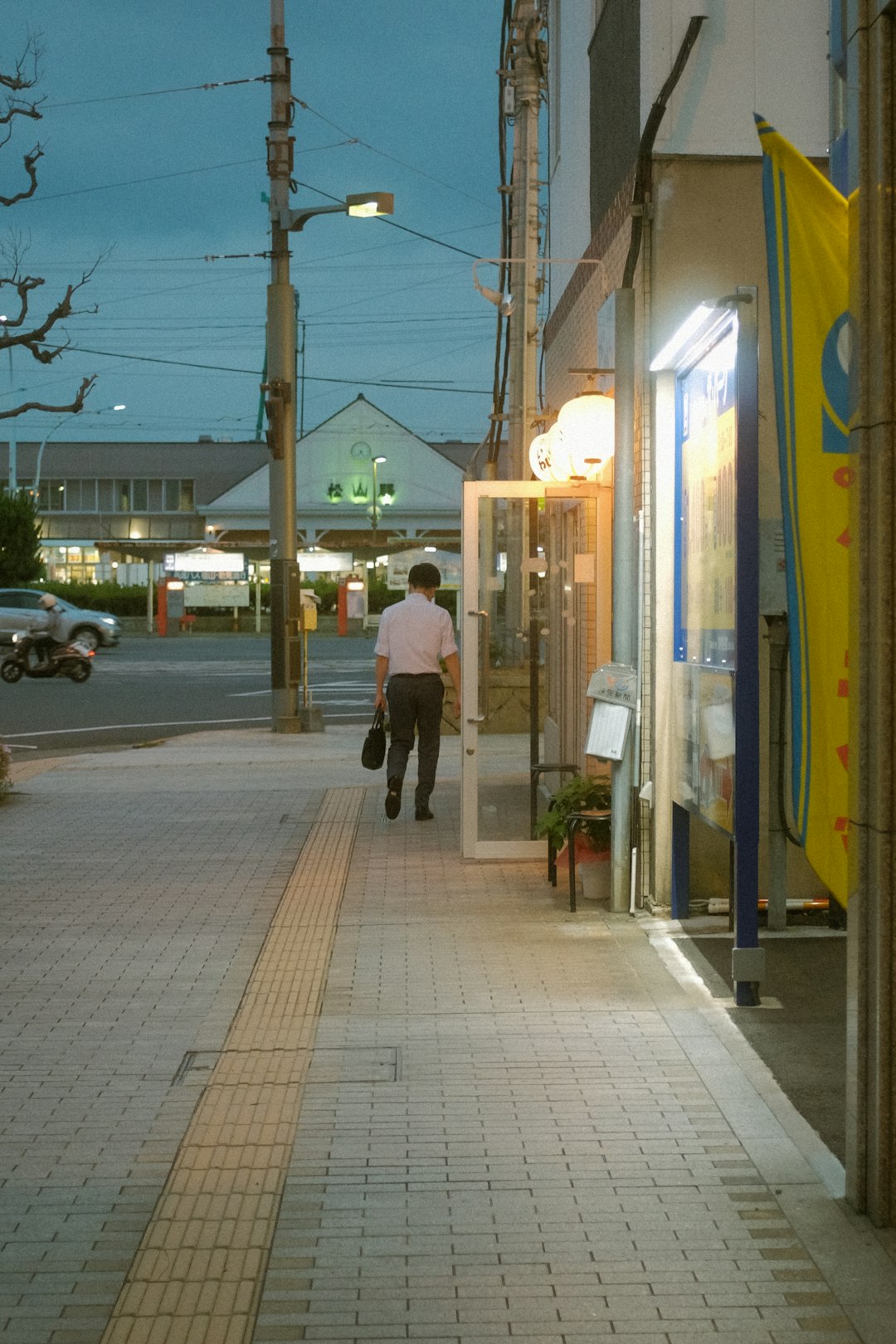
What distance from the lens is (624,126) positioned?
9.55m

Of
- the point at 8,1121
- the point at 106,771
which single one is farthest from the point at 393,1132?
the point at 106,771

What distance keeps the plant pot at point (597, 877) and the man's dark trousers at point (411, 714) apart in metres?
2.72

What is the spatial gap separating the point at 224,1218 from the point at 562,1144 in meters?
1.14

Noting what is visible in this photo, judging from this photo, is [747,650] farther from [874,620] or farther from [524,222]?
[524,222]

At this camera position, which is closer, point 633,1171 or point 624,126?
point 633,1171

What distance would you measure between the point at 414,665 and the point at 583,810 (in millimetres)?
2783

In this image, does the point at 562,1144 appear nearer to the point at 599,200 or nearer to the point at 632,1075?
the point at 632,1075

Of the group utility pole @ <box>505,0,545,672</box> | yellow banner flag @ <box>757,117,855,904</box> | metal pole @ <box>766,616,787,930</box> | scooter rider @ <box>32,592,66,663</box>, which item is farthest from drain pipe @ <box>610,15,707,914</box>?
scooter rider @ <box>32,592,66,663</box>

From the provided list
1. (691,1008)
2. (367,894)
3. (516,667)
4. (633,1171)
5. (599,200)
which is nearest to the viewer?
(633,1171)

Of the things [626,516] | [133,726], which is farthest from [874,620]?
[133,726]

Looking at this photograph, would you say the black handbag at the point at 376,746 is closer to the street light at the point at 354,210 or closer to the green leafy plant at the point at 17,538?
the street light at the point at 354,210

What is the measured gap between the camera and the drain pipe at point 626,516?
846 cm

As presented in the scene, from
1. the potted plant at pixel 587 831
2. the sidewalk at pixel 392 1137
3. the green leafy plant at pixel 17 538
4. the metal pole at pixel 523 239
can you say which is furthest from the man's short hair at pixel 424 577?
the green leafy plant at pixel 17 538

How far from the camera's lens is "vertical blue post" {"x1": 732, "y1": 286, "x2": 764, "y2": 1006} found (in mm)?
6441
